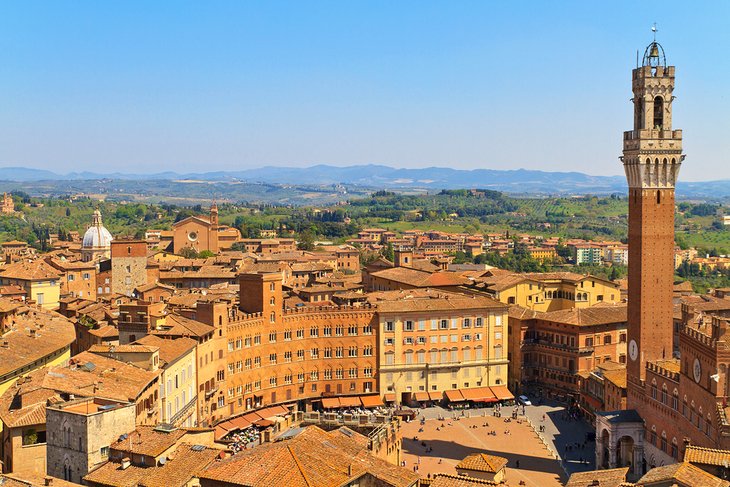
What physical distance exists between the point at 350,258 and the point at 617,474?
96005mm

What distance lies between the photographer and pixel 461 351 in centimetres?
7012

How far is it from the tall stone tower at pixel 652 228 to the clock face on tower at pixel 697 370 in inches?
287

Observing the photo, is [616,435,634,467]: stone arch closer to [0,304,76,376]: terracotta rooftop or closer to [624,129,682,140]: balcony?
[624,129,682,140]: balcony

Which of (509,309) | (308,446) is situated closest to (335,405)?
(509,309)

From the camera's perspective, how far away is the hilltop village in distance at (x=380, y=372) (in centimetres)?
3234

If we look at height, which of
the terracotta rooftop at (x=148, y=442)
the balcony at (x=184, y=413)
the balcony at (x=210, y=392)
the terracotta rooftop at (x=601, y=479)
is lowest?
the balcony at (x=210, y=392)

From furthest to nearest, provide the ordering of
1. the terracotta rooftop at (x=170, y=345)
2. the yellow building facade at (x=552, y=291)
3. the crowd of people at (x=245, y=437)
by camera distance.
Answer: the yellow building facade at (x=552, y=291), the crowd of people at (x=245, y=437), the terracotta rooftop at (x=170, y=345)

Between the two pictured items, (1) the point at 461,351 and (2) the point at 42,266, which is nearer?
(1) the point at 461,351

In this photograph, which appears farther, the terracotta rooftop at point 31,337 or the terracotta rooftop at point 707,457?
the terracotta rooftop at point 31,337

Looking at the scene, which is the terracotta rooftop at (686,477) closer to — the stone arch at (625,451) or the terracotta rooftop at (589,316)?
the stone arch at (625,451)

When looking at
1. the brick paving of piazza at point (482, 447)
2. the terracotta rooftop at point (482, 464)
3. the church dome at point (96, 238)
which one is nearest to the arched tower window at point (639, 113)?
the brick paving of piazza at point (482, 447)

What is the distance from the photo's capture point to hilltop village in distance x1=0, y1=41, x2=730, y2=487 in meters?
32.3

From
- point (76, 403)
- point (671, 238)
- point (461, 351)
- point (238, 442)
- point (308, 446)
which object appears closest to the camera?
point (308, 446)

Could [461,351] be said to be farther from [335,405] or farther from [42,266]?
[42,266]
